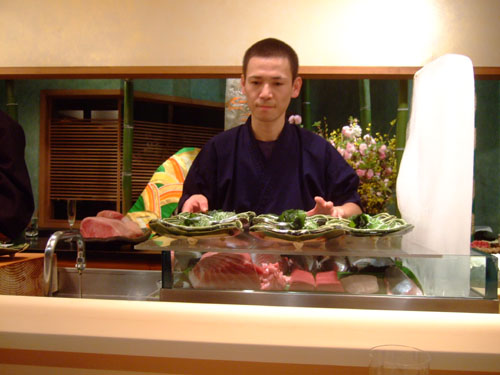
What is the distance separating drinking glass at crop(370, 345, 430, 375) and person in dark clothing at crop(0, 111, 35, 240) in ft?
7.31

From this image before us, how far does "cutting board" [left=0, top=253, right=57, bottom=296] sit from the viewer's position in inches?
76.4

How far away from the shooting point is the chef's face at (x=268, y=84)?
2.05m

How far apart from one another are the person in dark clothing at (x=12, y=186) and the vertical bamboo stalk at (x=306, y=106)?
242 cm

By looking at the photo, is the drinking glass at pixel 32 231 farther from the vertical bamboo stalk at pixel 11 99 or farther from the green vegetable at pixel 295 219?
the green vegetable at pixel 295 219

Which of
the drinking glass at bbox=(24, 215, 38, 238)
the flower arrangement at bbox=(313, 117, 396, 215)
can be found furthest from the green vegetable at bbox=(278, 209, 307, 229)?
the drinking glass at bbox=(24, 215, 38, 238)

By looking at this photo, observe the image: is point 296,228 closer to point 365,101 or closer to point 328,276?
point 328,276

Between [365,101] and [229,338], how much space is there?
3118 millimetres

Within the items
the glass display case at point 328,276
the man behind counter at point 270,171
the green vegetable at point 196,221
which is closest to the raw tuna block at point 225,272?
A: the glass display case at point 328,276

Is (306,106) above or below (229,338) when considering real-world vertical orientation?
above

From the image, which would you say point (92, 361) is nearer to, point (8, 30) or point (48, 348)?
point (48, 348)

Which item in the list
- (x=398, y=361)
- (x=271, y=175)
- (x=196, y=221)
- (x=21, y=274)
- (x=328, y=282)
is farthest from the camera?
(x=271, y=175)

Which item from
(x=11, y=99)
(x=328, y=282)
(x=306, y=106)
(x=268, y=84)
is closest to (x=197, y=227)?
(x=328, y=282)

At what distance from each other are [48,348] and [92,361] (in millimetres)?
105

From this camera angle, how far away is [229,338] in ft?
3.66
